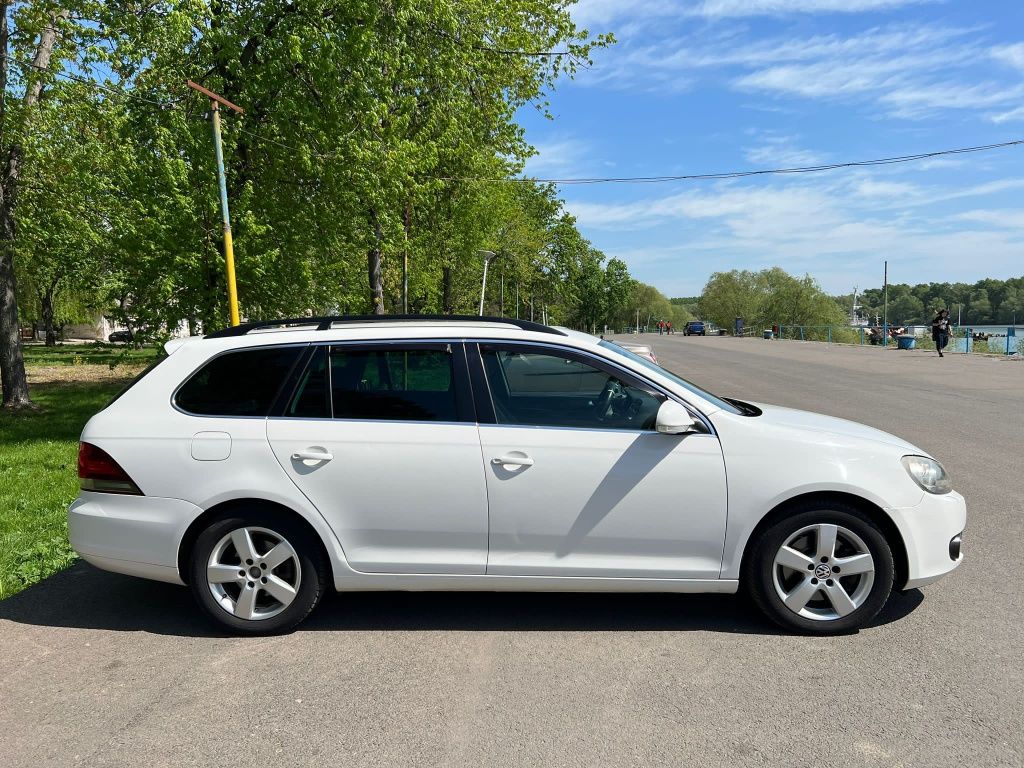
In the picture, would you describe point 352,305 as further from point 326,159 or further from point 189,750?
point 189,750

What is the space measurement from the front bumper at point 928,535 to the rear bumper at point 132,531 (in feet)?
11.9

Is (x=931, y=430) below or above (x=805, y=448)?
below

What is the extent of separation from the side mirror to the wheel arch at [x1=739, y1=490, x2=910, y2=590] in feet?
2.13

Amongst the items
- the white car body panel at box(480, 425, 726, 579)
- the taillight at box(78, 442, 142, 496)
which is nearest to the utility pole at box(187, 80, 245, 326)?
→ the taillight at box(78, 442, 142, 496)

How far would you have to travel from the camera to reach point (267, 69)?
11.4 meters

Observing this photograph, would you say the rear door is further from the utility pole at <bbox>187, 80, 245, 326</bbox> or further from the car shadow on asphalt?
the utility pole at <bbox>187, 80, 245, 326</bbox>

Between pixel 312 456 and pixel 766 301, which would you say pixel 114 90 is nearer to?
pixel 312 456

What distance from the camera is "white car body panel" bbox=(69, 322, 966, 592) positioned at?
142 inches

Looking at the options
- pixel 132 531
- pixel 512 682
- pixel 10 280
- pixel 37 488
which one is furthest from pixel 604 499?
pixel 10 280

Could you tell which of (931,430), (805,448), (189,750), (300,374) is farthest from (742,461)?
(931,430)

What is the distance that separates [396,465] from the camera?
367cm

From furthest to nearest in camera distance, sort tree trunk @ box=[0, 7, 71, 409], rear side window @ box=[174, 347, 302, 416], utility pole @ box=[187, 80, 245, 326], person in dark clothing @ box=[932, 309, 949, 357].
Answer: person in dark clothing @ box=[932, 309, 949, 357], tree trunk @ box=[0, 7, 71, 409], utility pole @ box=[187, 80, 245, 326], rear side window @ box=[174, 347, 302, 416]

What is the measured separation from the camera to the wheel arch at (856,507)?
11.9 ft

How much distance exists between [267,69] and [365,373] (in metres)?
9.55
